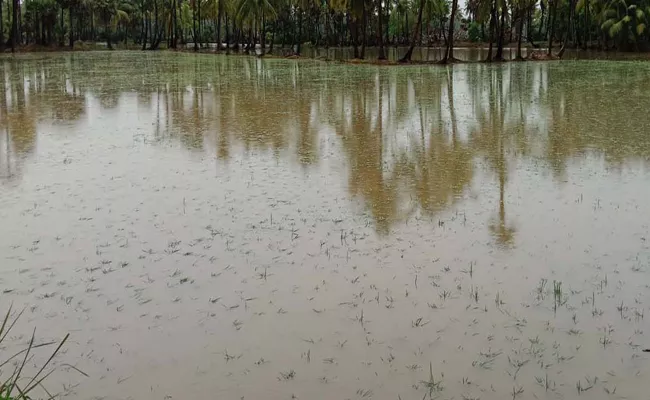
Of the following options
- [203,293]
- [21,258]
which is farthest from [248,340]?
[21,258]

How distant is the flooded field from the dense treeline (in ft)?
78.6

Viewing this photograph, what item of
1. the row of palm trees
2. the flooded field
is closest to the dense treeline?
the row of palm trees

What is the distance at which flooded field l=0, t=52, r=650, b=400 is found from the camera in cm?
396

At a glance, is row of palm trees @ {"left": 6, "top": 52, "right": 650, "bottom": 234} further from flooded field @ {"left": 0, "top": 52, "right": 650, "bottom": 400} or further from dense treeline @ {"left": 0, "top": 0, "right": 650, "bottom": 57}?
dense treeline @ {"left": 0, "top": 0, "right": 650, "bottom": 57}

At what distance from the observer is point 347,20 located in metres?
61.9

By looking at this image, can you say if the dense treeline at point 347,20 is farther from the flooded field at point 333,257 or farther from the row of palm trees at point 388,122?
the flooded field at point 333,257

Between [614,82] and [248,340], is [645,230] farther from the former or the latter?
[614,82]

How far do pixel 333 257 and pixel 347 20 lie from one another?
193 feet

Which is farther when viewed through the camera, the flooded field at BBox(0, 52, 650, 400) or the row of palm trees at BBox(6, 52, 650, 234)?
the row of palm trees at BBox(6, 52, 650, 234)

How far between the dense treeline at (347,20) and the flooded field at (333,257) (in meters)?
24.0

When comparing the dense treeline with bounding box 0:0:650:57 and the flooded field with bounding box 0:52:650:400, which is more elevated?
the dense treeline with bounding box 0:0:650:57

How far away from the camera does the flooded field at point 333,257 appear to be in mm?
3965

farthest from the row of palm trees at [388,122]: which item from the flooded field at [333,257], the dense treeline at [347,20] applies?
the dense treeline at [347,20]

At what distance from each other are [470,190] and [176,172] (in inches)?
152
